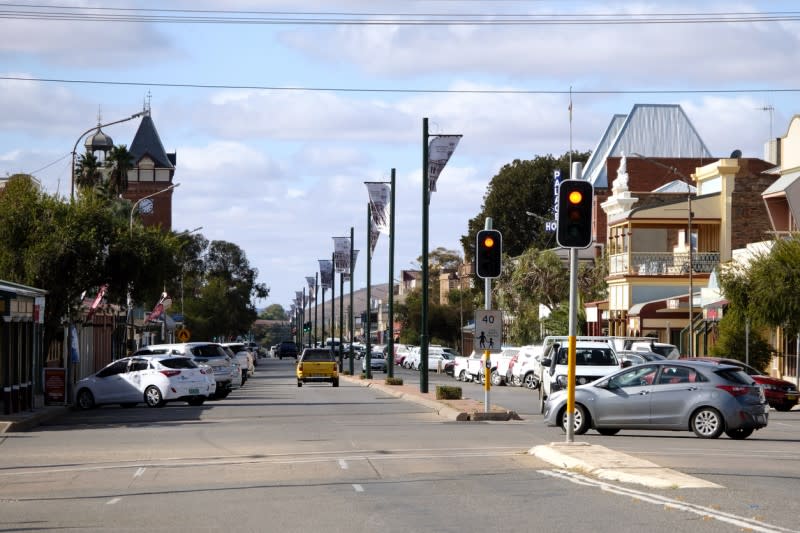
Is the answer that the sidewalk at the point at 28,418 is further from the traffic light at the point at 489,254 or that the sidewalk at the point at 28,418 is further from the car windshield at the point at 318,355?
the car windshield at the point at 318,355

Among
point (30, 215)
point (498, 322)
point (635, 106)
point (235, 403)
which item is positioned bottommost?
point (235, 403)

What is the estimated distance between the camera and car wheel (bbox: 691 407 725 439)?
24.4 m

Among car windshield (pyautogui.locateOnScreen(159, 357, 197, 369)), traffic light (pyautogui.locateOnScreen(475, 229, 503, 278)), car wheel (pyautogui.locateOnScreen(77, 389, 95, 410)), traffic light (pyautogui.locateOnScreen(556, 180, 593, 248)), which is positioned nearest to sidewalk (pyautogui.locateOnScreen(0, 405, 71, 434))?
car wheel (pyautogui.locateOnScreen(77, 389, 95, 410))

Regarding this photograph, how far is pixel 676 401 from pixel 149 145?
132m

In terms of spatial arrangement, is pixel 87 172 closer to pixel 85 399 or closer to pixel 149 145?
pixel 85 399

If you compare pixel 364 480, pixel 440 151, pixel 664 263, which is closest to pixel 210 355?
pixel 440 151

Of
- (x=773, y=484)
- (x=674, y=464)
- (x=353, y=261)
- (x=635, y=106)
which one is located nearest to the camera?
(x=773, y=484)

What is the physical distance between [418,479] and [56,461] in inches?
278

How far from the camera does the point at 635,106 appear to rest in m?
96.3

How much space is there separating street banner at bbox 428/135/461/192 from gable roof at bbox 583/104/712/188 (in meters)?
57.6

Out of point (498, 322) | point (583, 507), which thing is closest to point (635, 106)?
point (498, 322)

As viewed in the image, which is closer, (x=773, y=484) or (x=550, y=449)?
(x=773, y=484)

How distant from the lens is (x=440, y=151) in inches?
1474

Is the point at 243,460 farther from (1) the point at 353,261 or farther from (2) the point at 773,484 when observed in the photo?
(1) the point at 353,261
